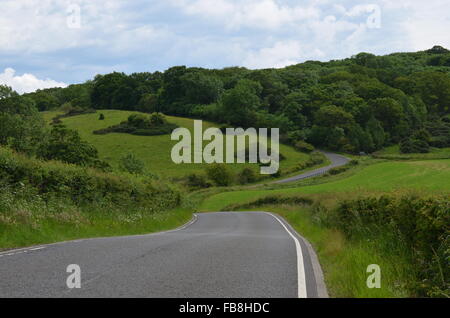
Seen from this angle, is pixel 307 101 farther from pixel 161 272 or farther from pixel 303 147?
pixel 161 272

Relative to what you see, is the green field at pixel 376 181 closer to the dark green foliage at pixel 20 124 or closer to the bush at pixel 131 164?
the bush at pixel 131 164

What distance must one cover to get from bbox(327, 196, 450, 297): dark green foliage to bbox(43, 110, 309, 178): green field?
64.0m

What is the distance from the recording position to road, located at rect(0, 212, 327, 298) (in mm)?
6777

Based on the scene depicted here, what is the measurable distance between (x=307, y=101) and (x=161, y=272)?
124 meters

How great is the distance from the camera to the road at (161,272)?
678cm

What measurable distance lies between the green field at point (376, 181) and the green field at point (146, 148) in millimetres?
16064

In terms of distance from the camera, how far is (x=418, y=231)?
891 cm

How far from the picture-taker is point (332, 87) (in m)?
137

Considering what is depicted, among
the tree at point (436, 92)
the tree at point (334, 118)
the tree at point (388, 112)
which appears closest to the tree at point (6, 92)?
the tree at point (334, 118)

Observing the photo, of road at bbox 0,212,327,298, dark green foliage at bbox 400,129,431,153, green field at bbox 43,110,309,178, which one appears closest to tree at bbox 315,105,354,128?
dark green foliage at bbox 400,129,431,153

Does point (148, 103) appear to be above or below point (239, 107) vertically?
above

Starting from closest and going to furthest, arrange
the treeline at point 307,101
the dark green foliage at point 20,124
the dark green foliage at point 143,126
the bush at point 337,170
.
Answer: the dark green foliage at point 20,124 < the bush at point 337,170 < the dark green foliage at point 143,126 < the treeline at point 307,101

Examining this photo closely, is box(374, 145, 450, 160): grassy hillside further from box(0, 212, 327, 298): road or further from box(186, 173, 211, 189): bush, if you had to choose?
box(0, 212, 327, 298): road

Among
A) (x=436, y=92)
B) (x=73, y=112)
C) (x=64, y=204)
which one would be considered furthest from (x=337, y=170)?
(x=436, y=92)
